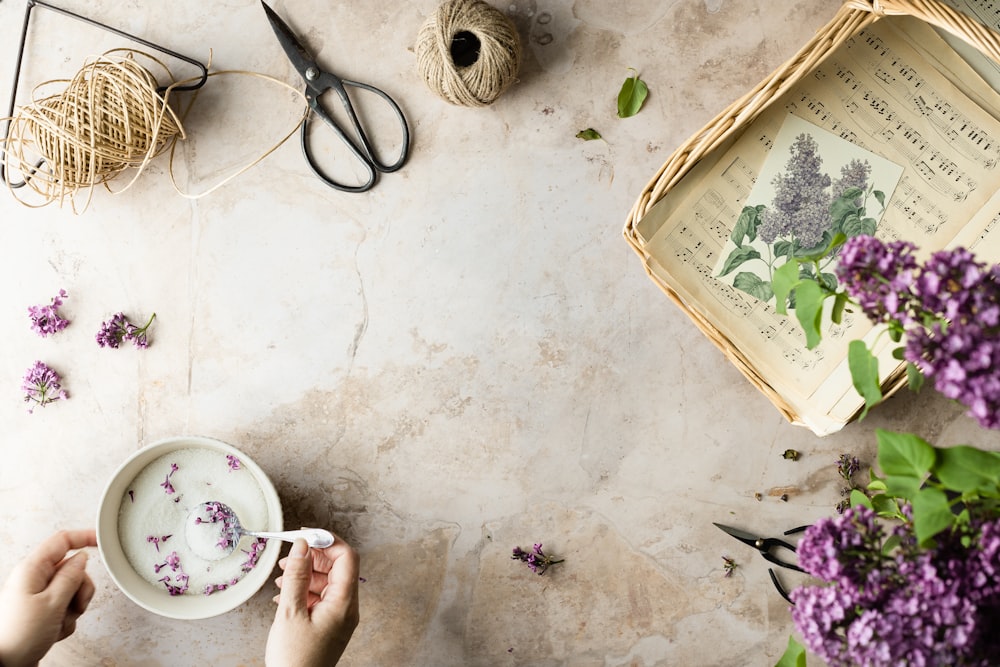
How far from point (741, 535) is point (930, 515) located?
24.4 inches

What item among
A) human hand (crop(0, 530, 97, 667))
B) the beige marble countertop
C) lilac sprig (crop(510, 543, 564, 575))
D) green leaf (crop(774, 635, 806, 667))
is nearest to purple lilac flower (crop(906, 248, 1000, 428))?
green leaf (crop(774, 635, 806, 667))

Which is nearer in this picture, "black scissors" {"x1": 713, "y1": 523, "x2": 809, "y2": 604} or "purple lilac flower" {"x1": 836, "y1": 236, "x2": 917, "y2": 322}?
"purple lilac flower" {"x1": 836, "y1": 236, "x2": 917, "y2": 322}

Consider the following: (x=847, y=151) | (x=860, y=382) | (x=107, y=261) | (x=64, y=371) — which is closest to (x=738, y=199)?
(x=847, y=151)

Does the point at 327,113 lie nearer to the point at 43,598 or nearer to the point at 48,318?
the point at 48,318

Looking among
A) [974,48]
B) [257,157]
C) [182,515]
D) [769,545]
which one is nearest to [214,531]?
[182,515]

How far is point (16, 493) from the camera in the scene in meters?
1.25

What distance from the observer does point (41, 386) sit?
48.2 inches

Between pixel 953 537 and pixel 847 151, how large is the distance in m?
0.67

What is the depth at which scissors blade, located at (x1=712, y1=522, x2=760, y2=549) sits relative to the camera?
1195 millimetres

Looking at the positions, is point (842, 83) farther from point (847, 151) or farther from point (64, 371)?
point (64, 371)

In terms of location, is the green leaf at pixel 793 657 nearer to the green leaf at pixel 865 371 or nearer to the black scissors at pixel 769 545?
the green leaf at pixel 865 371

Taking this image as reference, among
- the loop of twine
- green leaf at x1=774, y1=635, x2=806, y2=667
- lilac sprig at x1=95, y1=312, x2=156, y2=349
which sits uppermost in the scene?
green leaf at x1=774, y1=635, x2=806, y2=667

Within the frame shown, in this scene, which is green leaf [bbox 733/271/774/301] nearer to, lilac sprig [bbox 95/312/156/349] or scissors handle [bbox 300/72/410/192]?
scissors handle [bbox 300/72/410/192]

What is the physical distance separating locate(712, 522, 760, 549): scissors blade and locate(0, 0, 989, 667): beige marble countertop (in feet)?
0.05
